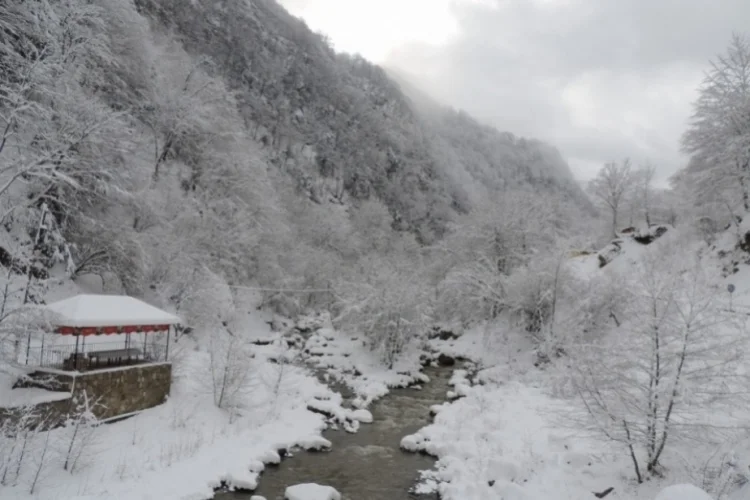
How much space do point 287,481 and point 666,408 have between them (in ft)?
31.8

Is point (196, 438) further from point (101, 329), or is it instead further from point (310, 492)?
point (310, 492)

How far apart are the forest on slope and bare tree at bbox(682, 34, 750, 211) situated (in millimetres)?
12339

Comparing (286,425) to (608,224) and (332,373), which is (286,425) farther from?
(608,224)

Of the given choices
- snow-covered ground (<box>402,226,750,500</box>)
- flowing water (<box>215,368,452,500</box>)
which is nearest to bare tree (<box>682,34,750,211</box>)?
snow-covered ground (<box>402,226,750,500</box>)

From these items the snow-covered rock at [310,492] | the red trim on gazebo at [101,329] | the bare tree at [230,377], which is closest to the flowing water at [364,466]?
the snow-covered rock at [310,492]

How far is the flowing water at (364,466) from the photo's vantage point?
11633 mm

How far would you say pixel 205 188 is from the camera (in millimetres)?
34750

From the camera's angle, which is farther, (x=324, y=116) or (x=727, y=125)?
(x=324, y=116)

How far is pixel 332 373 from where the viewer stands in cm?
2420

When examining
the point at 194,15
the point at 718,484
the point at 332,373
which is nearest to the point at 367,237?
the point at 332,373

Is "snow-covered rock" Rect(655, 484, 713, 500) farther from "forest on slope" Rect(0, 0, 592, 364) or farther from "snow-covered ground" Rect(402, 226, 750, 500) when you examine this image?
"forest on slope" Rect(0, 0, 592, 364)

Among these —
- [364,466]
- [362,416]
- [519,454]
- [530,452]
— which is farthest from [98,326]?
[530,452]

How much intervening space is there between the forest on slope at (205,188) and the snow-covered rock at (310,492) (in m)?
9.00

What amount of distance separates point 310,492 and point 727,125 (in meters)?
32.8
